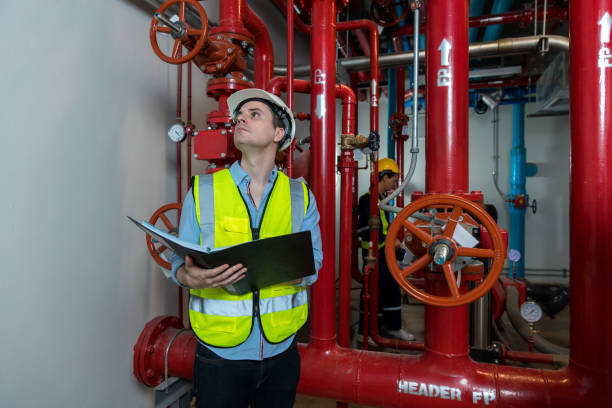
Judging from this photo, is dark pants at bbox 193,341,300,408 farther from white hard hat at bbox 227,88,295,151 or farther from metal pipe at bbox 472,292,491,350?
metal pipe at bbox 472,292,491,350

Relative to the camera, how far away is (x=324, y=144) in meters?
1.98

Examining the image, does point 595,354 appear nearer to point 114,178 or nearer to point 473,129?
point 114,178

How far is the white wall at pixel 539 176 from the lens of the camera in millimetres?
5887

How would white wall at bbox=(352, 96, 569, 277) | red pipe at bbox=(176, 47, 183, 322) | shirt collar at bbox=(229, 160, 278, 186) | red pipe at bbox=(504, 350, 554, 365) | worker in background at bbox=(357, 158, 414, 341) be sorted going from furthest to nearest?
white wall at bbox=(352, 96, 569, 277) < worker in background at bbox=(357, 158, 414, 341) < red pipe at bbox=(504, 350, 554, 365) < red pipe at bbox=(176, 47, 183, 322) < shirt collar at bbox=(229, 160, 278, 186)

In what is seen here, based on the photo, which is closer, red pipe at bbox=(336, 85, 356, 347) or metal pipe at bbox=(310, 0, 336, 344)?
metal pipe at bbox=(310, 0, 336, 344)

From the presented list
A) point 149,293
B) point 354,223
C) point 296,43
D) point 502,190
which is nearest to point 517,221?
point 502,190

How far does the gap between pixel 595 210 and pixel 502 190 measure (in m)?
5.13

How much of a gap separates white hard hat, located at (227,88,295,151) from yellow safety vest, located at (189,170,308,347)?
30 centimetres

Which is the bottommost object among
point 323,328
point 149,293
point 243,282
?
point 323,328

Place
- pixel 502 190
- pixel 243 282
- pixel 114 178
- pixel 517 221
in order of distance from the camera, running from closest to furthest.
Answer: pixel 243 282 < pixel 114 178 < pixel 517 221 < pixel 502 190

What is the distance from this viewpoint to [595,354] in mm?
1450

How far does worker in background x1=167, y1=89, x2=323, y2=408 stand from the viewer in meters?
1.12

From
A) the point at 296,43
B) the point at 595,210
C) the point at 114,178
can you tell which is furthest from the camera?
the point at 296,43

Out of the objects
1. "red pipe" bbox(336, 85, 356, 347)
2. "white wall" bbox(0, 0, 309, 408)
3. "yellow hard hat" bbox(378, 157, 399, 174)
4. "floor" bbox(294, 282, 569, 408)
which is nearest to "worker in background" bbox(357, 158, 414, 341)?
"yellow hard hat" bbox(378, 157, 399, 174)
